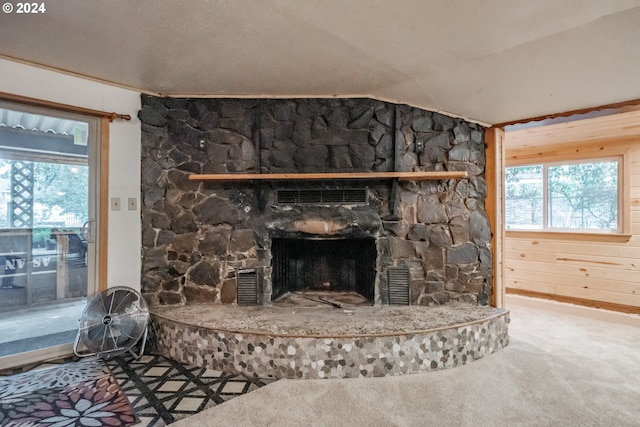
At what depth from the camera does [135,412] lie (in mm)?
1753

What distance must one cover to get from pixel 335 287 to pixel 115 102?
2.58 metres

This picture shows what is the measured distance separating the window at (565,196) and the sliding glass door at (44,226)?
485cm

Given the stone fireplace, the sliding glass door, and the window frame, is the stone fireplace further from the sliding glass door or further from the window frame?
the window frame

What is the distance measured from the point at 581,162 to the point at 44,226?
5454mm

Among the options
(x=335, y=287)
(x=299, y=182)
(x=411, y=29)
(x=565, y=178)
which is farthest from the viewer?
(x=565, y=178)

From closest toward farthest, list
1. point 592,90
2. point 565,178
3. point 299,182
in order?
point 592,90 → point 299,182 → point 565,178

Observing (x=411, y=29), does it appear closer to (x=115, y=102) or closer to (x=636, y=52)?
(x=636, y=52)

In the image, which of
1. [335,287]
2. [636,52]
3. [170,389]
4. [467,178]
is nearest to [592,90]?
[636,52]

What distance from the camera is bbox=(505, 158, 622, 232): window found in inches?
140

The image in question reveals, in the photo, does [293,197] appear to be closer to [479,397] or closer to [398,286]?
[398,286]

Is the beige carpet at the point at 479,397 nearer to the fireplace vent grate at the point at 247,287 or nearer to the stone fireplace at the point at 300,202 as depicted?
the stone fireplace at the point at 300,202

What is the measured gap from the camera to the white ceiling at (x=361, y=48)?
161 centimetres

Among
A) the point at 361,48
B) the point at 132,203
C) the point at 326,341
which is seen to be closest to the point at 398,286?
the point at 326,341

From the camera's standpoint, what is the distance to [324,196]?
2.76 m
